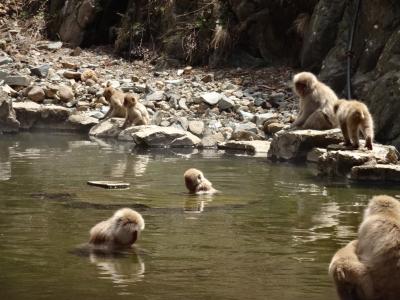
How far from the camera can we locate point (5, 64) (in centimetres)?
2222

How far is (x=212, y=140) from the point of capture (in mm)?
16734

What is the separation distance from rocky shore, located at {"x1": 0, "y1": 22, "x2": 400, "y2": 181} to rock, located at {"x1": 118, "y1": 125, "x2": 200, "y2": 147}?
0.02 m

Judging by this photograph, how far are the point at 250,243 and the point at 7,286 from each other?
2452mm

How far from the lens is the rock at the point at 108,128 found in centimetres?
1800

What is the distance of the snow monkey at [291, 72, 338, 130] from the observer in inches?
562

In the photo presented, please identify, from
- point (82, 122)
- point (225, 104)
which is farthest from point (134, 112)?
point (225, 104)

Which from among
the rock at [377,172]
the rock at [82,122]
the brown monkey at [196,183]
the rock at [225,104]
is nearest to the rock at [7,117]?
the rock at [82,122]

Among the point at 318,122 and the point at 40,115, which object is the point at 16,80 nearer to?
the point at 40,115

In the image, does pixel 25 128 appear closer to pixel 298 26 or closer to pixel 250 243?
pixel 298 26

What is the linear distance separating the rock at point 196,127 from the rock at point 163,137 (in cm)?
60

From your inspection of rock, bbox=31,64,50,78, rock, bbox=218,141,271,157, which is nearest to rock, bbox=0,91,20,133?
rock, bbox=31,64,50,78

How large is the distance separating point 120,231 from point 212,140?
971 centimetres

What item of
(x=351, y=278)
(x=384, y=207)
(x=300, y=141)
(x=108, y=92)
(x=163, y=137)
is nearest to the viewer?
(x=351, y=278)

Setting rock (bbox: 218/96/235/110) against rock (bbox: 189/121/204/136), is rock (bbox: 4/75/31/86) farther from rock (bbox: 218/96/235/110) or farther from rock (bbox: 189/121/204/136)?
rock (bbox: 189/121/204/136)
